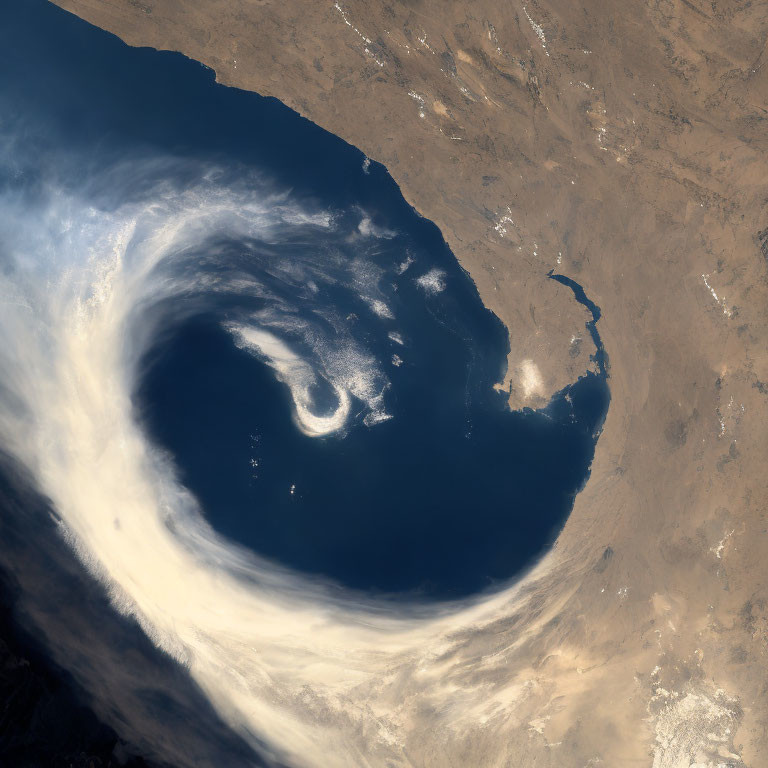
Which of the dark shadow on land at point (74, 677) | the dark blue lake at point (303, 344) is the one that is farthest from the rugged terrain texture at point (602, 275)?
the dark shadow on land at point (74, 677)

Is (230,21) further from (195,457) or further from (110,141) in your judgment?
(195,457)

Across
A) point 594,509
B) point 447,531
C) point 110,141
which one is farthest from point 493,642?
point 110,141

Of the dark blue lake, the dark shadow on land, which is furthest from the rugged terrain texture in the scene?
the dark shadow on land

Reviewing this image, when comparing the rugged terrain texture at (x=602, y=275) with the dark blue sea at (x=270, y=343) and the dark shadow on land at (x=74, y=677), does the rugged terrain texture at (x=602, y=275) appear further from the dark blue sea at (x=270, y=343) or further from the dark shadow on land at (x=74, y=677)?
the dark shadow on land at (x=74, y=677)

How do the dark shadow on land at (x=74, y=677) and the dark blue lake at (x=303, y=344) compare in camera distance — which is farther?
the dark blue lake at (x=303, y=344)

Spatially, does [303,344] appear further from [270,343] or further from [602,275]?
[602,275]

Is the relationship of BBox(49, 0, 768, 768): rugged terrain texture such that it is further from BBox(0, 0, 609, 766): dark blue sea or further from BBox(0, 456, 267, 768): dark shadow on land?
BBox(0, 456, 267, 768): dark shadow on land
